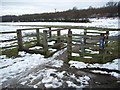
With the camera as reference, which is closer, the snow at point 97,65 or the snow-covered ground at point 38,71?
the snow-covered ground at point 38,71

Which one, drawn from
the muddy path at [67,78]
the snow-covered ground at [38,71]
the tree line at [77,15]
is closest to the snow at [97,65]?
Result: the snow-covered ground at [38,71]

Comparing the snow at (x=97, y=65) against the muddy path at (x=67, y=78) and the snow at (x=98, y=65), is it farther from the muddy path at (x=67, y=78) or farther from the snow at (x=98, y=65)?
the muddy path at (x=67, y=78)

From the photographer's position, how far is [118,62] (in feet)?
15.6

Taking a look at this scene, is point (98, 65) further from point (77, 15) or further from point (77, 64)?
point (77, 15)

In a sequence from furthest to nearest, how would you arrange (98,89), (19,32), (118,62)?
(19,32) → (118,62) → (98,89)

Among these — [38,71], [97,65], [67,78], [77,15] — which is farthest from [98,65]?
[77,15]

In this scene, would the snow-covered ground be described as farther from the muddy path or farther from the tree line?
the tree line

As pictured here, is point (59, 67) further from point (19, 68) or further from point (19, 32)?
point (19, 32)

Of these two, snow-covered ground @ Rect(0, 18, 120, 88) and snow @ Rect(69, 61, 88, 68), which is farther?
snow @ Rect(69, 61, 88, 68)

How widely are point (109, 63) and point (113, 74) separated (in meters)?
0.91

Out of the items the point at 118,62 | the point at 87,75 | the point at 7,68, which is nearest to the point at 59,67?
the point at 87,75

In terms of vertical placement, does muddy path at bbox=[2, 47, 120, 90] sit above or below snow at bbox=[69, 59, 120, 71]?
below

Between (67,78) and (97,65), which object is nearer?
(67,78)

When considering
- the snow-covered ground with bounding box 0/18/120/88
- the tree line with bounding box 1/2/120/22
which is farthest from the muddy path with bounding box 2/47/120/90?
the tree line with bounding box 1/2/120/22
